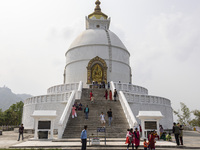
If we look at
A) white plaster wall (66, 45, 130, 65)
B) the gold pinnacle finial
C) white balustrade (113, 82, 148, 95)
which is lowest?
white balustrade (113, 82, 148, 95)

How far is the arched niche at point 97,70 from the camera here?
88.2ft

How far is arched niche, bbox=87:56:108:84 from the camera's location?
26891 mm

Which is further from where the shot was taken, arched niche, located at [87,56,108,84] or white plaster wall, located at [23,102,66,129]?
arched niche, located at [87,56,108,84]

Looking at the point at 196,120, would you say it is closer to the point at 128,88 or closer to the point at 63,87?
the point at 128,88

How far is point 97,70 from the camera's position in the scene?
27219mm

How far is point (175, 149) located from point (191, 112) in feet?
115

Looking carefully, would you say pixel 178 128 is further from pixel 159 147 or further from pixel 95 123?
pixel 95 123

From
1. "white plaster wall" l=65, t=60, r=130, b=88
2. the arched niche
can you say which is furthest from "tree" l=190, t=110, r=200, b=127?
the arched niche

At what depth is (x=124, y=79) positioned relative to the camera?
29.0 meters

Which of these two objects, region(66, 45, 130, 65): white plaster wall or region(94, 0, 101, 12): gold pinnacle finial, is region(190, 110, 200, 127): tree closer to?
region(66, 45, 130, 65): white plaster wall

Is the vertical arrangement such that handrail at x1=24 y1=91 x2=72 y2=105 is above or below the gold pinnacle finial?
below

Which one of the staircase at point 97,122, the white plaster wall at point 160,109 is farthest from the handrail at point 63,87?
the white plaster wall at point 160,109

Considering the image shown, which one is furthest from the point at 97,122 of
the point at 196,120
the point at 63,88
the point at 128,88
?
the point at 196,120

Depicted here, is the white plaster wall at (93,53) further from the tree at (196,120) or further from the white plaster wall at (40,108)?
the tree at (196,120)
